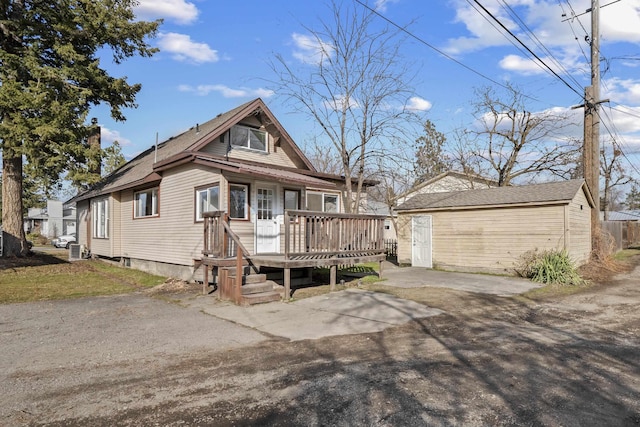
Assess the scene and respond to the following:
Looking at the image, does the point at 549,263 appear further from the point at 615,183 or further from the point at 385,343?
the point at 615,183

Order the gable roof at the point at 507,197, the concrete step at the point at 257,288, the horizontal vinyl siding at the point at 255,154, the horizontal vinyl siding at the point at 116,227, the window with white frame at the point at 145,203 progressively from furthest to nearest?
the horizontal vinyl siding at the point at 116,227 → the window with white frame at the point at 145,203 → the gable roof at the point at 507,197 → the horizontal vinyl siding at the point at 255,154 → the concrete step at the point at 257,288

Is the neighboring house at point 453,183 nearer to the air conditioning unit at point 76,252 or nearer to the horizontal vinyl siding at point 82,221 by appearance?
the horizontal vinyl siding at point 82,221

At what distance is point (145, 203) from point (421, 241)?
11186mm

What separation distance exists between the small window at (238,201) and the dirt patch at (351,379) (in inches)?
176

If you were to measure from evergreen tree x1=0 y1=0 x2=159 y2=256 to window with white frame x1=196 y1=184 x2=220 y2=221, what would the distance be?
740cm

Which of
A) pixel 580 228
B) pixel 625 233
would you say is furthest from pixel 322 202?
pixel 625 233

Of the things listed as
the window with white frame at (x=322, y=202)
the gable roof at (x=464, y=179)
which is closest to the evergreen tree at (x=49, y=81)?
the window with white frame at (x=322, y=202)

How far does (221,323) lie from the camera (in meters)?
7.26

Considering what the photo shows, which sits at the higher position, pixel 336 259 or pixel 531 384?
pixel 336 259

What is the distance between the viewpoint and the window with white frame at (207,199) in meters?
10.9

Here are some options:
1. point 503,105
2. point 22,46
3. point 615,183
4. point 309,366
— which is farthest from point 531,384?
point 615,183

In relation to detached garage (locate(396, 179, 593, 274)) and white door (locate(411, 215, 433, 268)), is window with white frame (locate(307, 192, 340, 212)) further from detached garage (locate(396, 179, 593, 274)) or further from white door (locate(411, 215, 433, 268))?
white door (locate(411, 215, 433, 268))

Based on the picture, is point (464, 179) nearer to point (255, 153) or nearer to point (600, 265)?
point (600, 265)

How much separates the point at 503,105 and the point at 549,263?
1407 centimetres
